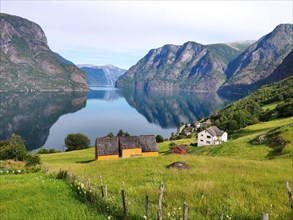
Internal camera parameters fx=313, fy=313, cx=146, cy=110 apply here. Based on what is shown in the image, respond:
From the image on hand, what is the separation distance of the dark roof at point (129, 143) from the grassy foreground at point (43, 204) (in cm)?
5227

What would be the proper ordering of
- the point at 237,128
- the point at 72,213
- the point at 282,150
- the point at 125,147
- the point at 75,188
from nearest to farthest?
the point at 72,213 < the point at 75,188 < the point at 282,150 < the point at 125,147 < the point at 237,128

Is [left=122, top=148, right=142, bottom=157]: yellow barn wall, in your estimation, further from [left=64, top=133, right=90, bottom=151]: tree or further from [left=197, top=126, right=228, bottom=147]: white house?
[left=64, top=133, right=90, bottom=151]: tree

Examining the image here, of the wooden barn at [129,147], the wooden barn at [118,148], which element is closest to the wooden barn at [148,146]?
the wooden barn at [118,148]

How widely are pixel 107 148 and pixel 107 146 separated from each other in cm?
47

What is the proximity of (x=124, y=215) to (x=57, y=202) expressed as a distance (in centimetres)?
491

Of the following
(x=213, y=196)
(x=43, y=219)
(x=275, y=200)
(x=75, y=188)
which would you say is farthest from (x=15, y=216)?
(x=275, y=200)

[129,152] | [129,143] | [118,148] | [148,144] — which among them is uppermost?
[129,143]

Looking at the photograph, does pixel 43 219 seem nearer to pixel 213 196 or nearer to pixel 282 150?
pixel 213 196

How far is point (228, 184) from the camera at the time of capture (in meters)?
19.5

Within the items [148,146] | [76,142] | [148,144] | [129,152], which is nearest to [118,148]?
[129,152]

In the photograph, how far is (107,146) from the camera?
73.0m

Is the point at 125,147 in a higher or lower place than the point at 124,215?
lower

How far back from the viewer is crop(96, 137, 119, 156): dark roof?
72.3 meters

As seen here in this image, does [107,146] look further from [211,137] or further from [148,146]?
[211,137]
